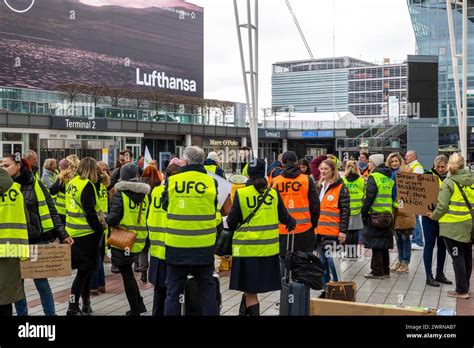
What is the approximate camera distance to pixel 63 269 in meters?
6.10

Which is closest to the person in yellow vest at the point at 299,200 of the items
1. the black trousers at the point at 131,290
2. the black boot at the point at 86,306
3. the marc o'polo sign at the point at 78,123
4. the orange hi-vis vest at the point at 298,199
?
the orange hi-vis vest at the point at 298,199

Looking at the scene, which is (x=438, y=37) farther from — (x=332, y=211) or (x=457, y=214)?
(x=332, y=211)

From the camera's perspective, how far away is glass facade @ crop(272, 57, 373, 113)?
16288 centimetres

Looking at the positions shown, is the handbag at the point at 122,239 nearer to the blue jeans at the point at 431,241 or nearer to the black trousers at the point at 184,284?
the black trousers at the point at 184,284

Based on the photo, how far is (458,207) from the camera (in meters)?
7.73

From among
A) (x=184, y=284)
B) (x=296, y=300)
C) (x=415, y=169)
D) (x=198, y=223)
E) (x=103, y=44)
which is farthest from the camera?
(x=103, y=44)

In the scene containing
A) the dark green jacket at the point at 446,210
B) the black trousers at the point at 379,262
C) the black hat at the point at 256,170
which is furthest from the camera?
the black trousers at the point at 379,262

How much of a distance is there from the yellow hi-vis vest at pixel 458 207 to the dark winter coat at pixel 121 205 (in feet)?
13.0

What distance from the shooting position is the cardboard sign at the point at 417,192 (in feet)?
27.1

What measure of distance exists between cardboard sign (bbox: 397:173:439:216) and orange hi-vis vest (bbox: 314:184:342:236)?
3.87 feet

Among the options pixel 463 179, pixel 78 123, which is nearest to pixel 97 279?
pixel 463 179

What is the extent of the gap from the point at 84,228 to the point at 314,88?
525ft

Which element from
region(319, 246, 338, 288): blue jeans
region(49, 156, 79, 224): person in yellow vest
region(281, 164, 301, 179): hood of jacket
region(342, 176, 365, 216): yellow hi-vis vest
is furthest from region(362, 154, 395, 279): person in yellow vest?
region(49, 156, 79, 224): person in yellow vest

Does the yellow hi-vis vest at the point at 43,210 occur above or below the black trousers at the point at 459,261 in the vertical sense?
above
